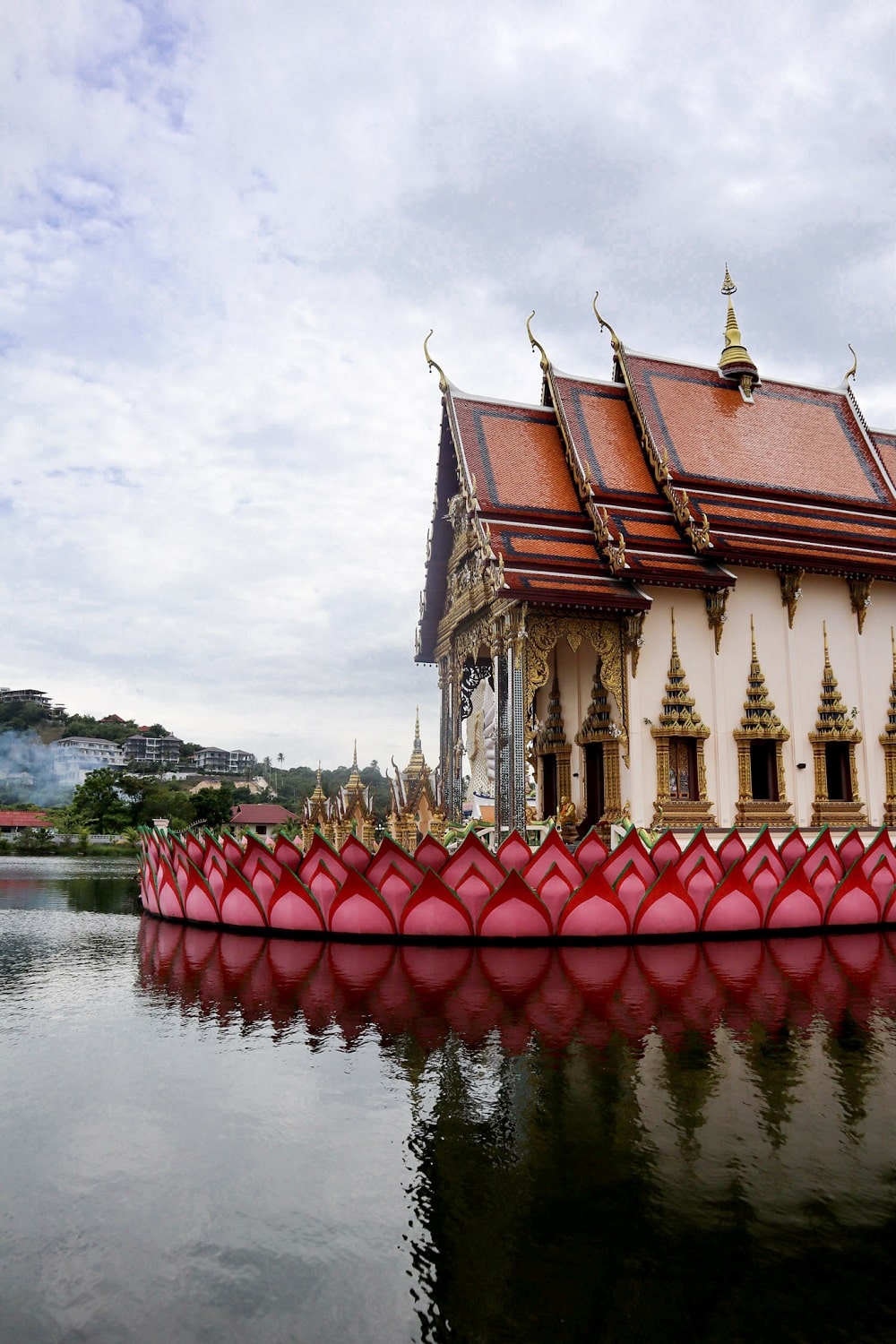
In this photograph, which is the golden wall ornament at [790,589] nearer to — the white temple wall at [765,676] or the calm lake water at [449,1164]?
the white temple wall at [765,676]

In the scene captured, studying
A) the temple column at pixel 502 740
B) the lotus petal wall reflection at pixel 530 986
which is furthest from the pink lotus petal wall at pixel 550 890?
the temple column at pixel 502 740

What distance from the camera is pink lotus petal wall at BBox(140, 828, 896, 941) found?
29.8 feet

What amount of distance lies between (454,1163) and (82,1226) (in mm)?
1318

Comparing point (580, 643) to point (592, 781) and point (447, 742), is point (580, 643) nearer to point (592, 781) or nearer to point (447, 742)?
point (592, 781)

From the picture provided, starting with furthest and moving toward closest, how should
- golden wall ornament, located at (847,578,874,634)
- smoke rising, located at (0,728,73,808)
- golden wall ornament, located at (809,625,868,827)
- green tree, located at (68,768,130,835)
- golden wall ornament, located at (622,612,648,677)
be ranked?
smoke rising, located at (0,728,73,808), green tree, located at (68,768,130,835), golden wall ornament, located at (847,578,874,634), golden wall ornament, located at (809,625,868,827), golden wall ornament, located at (622,612,648,677)

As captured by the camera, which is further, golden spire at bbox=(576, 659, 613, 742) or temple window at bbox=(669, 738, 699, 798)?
golden spire at bbox=(576, 659, 613, 742)

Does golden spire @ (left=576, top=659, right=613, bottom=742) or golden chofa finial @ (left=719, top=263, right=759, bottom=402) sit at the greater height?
golden chofa finial @ (left=719, top=263, right=759, bottom=402)

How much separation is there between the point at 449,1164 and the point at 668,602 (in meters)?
11.0

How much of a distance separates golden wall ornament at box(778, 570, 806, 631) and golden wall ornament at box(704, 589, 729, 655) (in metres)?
1.23

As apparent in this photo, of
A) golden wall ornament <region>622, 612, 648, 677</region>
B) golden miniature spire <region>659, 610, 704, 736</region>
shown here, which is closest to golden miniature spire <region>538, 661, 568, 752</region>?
golden miniature spire <region>659, 610, 704, 736</region>

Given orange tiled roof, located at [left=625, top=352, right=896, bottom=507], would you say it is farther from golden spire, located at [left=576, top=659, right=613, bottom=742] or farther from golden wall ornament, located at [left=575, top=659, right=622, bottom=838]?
golden wall ornament, located at [left=575, top=659, right=622, bottom=838]

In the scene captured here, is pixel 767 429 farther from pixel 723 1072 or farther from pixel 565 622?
pixel 723 1072

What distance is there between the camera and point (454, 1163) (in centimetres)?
347

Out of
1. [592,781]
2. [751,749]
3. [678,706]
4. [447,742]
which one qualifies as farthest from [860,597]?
[447,742]
